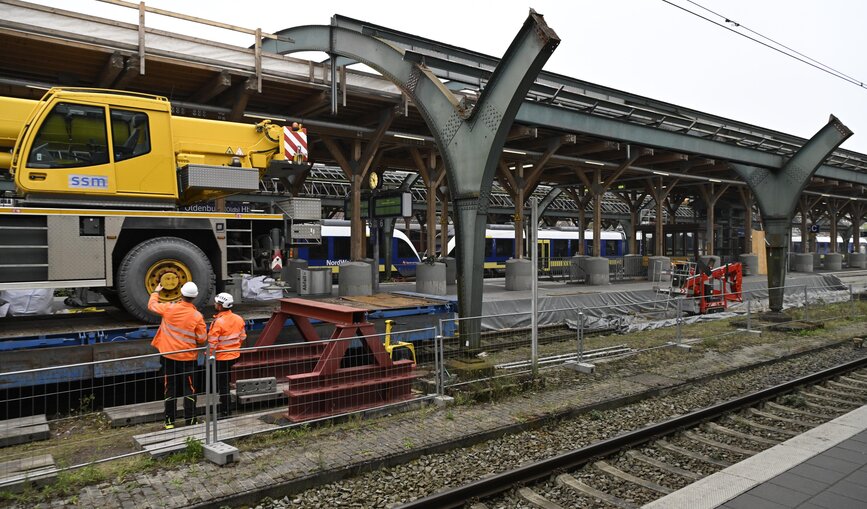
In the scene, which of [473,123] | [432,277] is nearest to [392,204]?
[432,277]

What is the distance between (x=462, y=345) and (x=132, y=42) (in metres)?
9.18

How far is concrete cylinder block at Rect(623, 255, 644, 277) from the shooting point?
2983 cm

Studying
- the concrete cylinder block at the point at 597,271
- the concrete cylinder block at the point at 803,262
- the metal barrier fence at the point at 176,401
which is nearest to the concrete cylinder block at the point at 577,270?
the concrete cylinder block at the point at 597,271

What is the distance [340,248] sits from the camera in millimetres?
26641

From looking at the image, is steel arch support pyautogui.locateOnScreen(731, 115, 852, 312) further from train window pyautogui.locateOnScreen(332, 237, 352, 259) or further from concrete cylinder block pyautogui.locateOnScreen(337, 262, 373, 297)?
train window pyautogui.locateOnScreen(332, 237, 352, 259)

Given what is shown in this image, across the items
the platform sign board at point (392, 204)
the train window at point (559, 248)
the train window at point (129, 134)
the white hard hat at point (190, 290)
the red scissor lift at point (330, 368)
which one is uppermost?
the train window at point (129, 134)

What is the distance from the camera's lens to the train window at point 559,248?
36125mm

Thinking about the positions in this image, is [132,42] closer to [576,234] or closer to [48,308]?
[48,308]

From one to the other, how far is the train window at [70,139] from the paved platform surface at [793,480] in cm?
848

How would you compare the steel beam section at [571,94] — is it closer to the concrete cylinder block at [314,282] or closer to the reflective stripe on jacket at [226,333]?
the reflective stripe on jacket at [226,333]

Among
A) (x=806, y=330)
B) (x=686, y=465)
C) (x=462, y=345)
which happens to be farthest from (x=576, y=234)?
(x=686, y=465)

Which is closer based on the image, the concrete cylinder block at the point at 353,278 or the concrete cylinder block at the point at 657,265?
the concrete cylinder block at the point at 353,278

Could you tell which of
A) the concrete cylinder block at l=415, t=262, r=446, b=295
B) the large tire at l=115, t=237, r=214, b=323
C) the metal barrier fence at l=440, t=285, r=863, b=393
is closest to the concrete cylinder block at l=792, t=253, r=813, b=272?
the metal barrier fence at l=440, t=285, r=863, b=393

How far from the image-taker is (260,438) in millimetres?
6625
